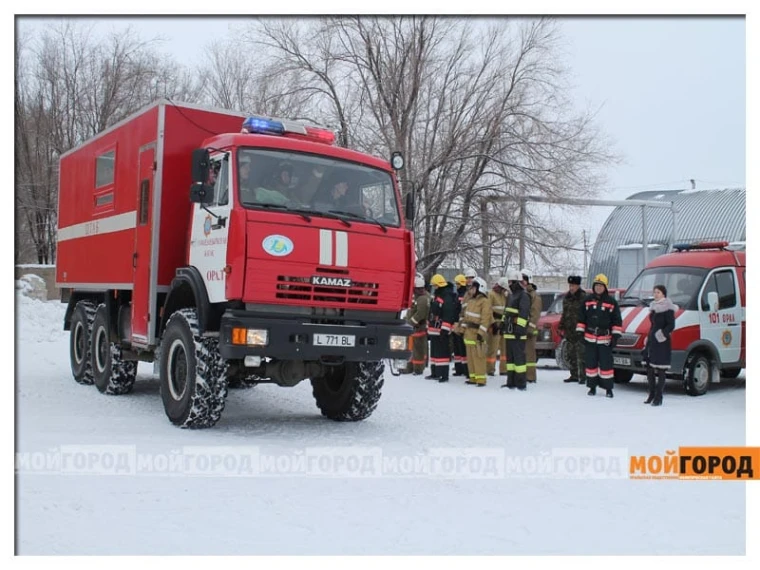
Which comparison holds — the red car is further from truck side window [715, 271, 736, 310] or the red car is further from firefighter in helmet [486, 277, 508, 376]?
truck side window [715, 271, 736, 310]

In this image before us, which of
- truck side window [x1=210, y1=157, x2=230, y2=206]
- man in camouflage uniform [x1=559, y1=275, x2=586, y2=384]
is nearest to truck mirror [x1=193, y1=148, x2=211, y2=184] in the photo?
truck side window [x1=210, y1=157, x2=230, y2=206]

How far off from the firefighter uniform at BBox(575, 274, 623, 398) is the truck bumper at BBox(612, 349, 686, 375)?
0.62 meters

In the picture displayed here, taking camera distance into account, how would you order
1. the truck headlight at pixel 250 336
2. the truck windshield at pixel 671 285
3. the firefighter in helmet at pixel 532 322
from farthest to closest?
the firefighter in helmet at pixel 532 322
the truck windshield at pixel 671 285
the truck headlight at pixel 250 336

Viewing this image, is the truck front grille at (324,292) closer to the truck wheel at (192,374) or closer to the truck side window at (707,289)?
the truck wheel at (192,374)

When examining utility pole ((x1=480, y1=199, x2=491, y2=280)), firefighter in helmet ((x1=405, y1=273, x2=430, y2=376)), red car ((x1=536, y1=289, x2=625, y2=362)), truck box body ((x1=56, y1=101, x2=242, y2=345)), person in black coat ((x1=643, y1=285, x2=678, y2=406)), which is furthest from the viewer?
utility pole ((x1=480, y1=199, x2=491, y2=280))

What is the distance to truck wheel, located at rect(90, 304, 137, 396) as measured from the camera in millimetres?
11016

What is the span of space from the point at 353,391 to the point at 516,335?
171 inches

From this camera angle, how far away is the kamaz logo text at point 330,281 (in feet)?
26.7

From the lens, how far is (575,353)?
1399cm

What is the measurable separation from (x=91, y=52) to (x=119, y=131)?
30.0 ft

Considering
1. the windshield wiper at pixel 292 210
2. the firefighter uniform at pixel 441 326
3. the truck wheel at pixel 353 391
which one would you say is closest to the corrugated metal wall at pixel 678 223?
the firefighter uniform at pixel 441 326

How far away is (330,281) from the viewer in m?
8.20

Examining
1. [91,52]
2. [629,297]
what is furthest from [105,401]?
[91,52]

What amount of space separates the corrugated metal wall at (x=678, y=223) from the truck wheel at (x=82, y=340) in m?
18.7
